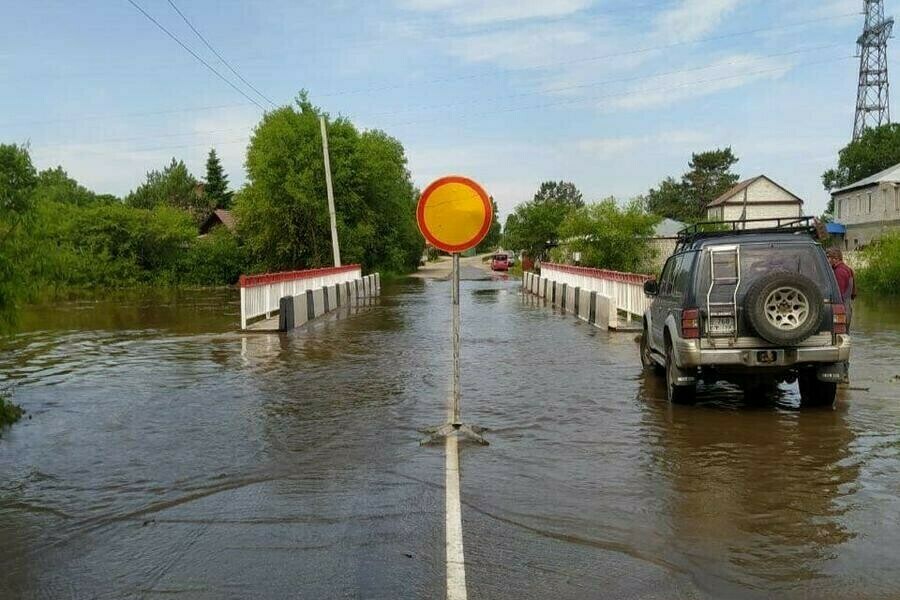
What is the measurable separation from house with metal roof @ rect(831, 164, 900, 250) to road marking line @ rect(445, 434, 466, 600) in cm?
4661

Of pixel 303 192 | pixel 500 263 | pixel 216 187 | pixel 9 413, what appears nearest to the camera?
pixel 9 413

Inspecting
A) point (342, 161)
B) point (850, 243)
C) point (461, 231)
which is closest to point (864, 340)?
point (461, 231)

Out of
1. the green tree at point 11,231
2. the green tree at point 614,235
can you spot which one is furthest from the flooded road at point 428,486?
the green tree at point 614,235

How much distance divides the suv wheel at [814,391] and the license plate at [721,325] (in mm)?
1016

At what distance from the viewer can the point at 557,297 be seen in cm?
2708

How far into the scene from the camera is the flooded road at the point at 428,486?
14.7 feet

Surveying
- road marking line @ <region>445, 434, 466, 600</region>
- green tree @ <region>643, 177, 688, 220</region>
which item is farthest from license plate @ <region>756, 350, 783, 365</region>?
green tree @ <region>643, 177, 688, 220</region>

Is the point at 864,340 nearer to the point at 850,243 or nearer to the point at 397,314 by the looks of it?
the point at 397,314

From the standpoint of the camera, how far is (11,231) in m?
8.24

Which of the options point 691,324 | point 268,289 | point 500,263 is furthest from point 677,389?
point 500,263

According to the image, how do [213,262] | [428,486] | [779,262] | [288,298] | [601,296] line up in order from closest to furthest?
[428,486] < [779,262] < [288,298] < [601,296] < [213,262]

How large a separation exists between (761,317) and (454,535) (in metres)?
4.52

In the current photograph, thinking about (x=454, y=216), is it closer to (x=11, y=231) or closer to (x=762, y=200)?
(x=11, y=231)

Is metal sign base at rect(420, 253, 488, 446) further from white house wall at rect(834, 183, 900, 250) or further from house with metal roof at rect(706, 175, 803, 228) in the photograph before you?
house with metal roof at rect(706, 175, 803, 228)
